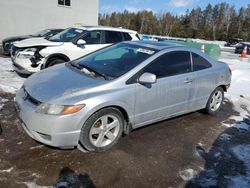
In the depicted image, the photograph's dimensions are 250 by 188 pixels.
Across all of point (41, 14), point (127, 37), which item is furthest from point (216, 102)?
point (41, 14)

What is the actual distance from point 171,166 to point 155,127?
1310mm

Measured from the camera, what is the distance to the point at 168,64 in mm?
4691

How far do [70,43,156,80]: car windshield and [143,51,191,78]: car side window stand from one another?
188 mm

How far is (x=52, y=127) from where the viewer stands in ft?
11.4

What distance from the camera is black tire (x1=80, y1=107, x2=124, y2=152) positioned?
3684 millimetres

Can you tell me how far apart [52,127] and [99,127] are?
0.70 metres

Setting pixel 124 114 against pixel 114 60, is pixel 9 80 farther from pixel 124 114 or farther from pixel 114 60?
pixel 124 114

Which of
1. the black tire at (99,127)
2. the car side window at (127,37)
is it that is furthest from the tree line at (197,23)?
the black tire at (99,127)

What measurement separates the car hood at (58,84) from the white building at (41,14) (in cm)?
1539

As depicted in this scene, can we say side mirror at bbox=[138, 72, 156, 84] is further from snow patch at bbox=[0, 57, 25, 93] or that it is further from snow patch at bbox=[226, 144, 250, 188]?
snow patch at bbox=[0, 57, 25, 93]

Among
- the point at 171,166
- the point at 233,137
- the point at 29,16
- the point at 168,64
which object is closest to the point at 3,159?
the point at 171,166

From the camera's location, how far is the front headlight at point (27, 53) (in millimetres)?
7340

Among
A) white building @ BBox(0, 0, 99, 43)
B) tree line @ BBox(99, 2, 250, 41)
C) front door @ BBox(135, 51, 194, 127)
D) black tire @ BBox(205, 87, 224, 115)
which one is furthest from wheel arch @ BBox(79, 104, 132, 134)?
tree line @ BBox(99, 2, 250, 41)

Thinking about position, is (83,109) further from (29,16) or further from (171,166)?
(29,16)
